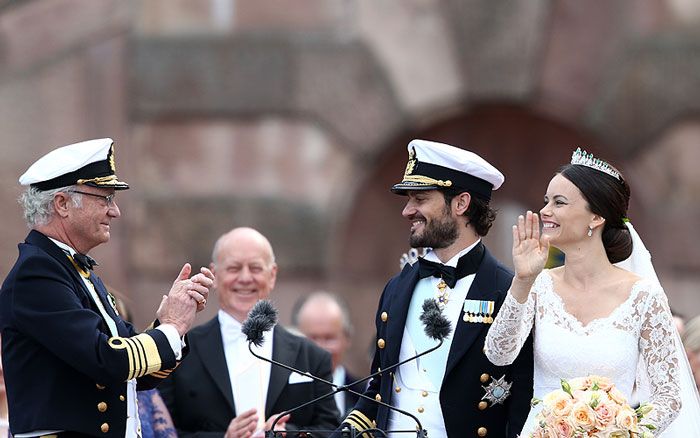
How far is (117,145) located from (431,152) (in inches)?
165

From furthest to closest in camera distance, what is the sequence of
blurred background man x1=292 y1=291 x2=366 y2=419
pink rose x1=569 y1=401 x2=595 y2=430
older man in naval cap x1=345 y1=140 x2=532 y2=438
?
blurred background man x1=292 y1=291 x2=366 y2=419 → older man in naval cap x1=345 y1=140 x2=532 y2=438 → pink rose x1=569 y1=401 x2=595 y2=430

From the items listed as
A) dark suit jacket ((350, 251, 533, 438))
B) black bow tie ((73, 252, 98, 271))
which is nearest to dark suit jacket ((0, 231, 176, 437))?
black bow tie ((73, 252, 98, 271))

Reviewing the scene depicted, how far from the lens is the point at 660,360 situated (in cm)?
520

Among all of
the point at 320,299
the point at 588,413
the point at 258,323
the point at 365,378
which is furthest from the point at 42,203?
the point at 320,299

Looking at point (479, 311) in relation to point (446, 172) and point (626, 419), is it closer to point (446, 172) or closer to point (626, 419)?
point (446, 172)

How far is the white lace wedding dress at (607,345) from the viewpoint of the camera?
5180 mm

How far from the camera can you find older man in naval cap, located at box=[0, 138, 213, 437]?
511cm

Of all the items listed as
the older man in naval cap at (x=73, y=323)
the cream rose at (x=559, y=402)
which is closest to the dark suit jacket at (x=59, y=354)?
the older man in naval cap at (x=73, y=323)

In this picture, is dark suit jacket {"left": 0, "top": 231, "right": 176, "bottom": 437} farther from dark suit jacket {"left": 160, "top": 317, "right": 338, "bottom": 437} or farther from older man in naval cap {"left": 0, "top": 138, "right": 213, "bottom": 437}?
dark suit jacket {"left": 160, "top": 317, "right": 338, "bottom": 437}

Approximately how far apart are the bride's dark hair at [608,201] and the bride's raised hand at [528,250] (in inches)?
12.7

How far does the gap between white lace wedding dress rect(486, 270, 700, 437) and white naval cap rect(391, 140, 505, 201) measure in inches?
25.6

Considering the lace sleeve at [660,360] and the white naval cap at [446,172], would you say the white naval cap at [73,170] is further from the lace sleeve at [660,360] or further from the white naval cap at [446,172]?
the lace sleeve at [660,360]

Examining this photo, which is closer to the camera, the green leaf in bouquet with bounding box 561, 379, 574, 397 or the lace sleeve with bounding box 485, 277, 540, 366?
the green leaf in bouquet with bounding box 561, 379, 574, 397

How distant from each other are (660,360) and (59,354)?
7.41 feet
